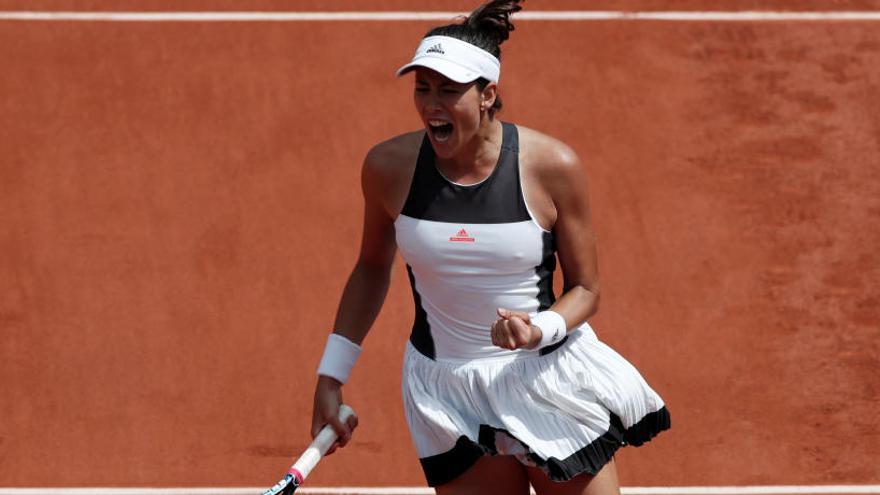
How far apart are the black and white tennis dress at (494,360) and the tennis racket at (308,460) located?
0.24 meters

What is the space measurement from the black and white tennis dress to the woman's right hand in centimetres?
20

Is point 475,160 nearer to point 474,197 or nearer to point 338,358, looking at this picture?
point 474,197

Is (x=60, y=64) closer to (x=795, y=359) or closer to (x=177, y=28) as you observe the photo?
(x=177, y=28)

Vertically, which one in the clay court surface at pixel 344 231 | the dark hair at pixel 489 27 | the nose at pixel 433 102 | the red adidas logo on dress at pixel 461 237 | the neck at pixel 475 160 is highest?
the dark hair at pixel 489 27

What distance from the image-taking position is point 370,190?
13.2 feet

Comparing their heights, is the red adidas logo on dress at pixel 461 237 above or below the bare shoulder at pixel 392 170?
below

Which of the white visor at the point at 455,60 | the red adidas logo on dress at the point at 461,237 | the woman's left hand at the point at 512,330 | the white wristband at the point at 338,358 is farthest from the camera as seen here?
the white wristband at the point at 338,358

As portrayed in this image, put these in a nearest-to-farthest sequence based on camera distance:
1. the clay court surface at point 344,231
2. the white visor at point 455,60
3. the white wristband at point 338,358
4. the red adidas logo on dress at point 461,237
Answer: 1. the white visor at point 455,60
2. the red adidas logo on dress at point 461,237
3. the white wristband at point 338,358
4. the clay court surface at point 344,231

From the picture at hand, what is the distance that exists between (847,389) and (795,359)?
0.30 meters

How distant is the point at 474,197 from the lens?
386 cm

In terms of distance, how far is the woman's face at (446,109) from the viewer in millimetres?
3742

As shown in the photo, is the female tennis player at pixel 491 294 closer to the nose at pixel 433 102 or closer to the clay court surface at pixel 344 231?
the nose at pixel 433 102

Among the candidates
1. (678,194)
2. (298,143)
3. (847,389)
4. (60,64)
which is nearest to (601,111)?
(678,194)

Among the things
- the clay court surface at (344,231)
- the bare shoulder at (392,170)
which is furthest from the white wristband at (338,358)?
the clay court surface at (344,231)
